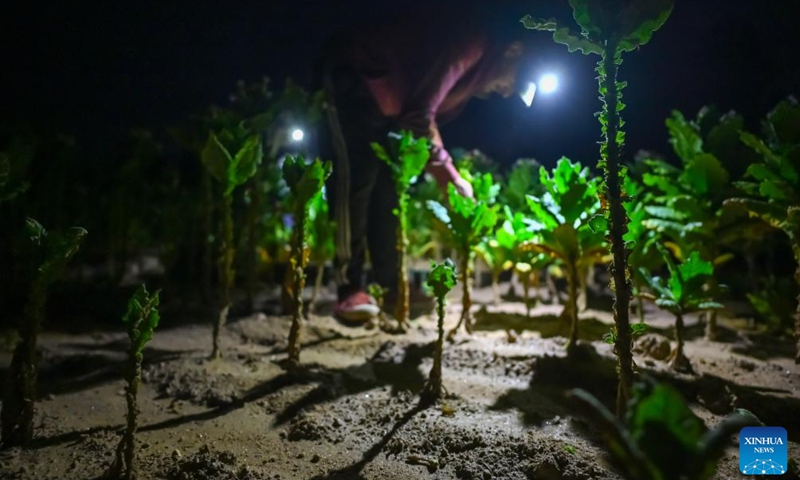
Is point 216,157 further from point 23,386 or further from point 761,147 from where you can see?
point 761,147

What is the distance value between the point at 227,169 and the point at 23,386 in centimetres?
160

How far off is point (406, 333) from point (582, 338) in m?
1.36

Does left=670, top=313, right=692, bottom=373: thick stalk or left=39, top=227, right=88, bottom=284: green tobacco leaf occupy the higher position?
left=39, top=227, right=88, bottom=284: green tobacco leaf

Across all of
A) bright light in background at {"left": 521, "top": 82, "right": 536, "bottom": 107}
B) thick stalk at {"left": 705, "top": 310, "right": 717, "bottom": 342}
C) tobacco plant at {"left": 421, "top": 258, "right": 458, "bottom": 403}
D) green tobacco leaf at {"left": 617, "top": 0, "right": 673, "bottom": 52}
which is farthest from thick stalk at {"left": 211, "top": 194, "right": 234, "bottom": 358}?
thick stalk at {"left": 705, "top": 310, "right": 717, "bottom": 342}

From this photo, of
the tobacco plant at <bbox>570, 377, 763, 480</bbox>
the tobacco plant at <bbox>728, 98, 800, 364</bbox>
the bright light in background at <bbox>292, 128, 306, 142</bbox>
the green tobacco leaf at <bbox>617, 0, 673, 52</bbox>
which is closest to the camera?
the tobacco plant at <bbox>570, 377, 763, 480</bbox>

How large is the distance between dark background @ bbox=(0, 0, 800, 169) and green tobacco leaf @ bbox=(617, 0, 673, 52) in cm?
274

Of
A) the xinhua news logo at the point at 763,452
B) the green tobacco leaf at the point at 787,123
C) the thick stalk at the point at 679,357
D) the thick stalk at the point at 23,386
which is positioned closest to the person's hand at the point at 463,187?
the thick stalk at the point at 679,357

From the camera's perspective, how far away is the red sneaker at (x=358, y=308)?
4105mm

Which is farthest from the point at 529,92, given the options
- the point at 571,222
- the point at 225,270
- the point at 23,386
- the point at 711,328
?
the point at 23,386

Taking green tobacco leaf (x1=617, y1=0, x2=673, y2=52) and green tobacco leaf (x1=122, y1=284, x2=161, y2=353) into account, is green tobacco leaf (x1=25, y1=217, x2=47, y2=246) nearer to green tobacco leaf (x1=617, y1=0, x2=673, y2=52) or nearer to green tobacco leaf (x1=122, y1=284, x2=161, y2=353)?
green tobacco leaf (x1=122, y1=284, x2=161, y2=353)

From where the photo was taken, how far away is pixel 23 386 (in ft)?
6.62

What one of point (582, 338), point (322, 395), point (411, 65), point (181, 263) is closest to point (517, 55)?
point (411, 65)

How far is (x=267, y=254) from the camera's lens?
7.25 meters

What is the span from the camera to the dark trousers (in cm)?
436
